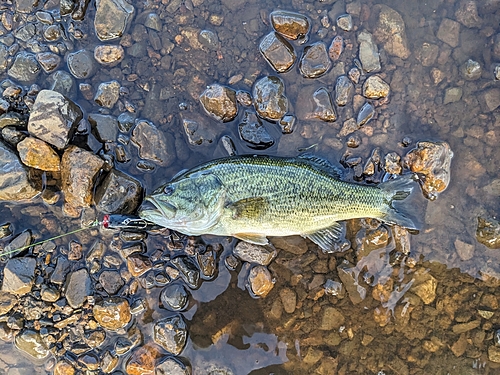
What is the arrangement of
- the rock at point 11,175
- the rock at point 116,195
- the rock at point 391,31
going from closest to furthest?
the rock at point 11,175 → the rock at point 116,195 → the rock at point 391,31

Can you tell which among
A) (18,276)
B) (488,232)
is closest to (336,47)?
(488,232)

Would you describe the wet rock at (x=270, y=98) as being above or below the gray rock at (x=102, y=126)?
above

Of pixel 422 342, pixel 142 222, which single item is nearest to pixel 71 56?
pixel 142 222

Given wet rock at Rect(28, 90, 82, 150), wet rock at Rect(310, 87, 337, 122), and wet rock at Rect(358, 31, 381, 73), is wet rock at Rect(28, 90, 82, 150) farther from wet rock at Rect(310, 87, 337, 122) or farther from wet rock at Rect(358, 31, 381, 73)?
wet rock at Rect(358, 31, 381, 73)

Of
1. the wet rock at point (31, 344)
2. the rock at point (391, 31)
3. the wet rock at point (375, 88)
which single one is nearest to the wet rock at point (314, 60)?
the wet rock at point (375, 88)

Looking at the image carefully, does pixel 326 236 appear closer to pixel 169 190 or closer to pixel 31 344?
pixel 169 190

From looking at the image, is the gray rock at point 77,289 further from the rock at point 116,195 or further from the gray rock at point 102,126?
the gray rock at point 102,126
